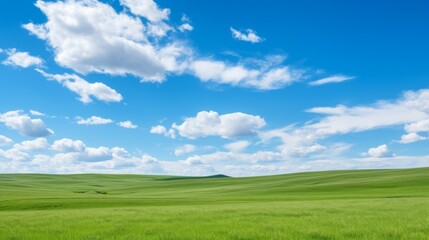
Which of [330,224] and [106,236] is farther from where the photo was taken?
[330,224]

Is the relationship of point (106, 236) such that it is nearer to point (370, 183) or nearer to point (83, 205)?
point (83, 205)

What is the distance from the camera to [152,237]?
42.0 feet

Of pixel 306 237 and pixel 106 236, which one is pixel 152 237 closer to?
pixel 106 236

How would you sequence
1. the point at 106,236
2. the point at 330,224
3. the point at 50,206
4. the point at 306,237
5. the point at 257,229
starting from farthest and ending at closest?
the point at 50,206
the point at 330,224
the point at 257,229
the point at 106,236
the point at 306,237

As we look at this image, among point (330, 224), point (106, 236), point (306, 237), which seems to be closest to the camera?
point (306, 237)

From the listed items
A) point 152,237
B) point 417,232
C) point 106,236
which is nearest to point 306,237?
point 417,232

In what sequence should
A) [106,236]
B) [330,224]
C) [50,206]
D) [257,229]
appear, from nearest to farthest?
[106,236], [257,229], [330,224], [50,206]

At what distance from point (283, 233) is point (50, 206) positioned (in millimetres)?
36320

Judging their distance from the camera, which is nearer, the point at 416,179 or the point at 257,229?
the point at 257,229

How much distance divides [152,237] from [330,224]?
7529mm

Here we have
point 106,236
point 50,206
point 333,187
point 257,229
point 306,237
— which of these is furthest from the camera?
point 333,187

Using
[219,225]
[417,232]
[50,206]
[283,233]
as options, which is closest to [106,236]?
[219,225]

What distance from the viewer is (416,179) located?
80562 millimetres

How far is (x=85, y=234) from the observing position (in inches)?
551
